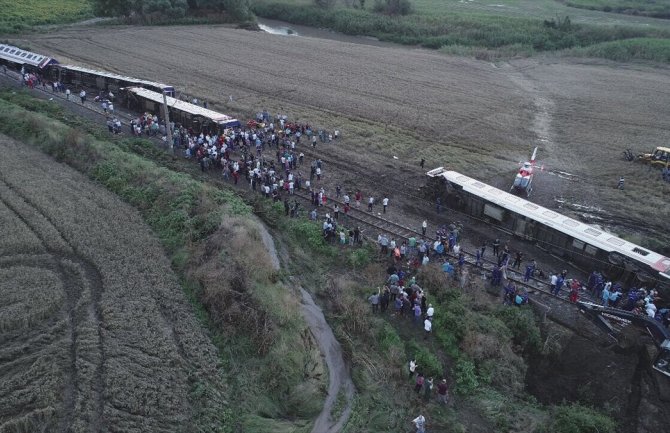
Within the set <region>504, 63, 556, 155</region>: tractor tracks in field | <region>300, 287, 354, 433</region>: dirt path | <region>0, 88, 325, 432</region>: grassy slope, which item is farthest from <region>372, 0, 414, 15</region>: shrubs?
<region>300, 287, 354, 433</region>: dirt path

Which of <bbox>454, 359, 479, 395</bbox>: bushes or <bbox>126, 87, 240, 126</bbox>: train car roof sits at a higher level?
<bbox>126, 87, 240, 126</bbox>: train car roof

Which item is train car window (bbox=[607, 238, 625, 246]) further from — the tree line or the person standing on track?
the tree line

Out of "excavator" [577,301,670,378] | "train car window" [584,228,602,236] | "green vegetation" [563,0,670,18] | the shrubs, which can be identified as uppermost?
"green vegetation" [563,0,670,18]

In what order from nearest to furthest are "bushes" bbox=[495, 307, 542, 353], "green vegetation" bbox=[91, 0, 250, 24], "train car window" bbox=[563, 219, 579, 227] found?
"bushes" bbox=[495, 307, 542, 353]
"train car window" bbox=[563, 219, 579, 227]
"green vegetation" bbox=[91, 0, 250, 24]

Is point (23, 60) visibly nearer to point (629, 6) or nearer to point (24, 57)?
point (24, 57)

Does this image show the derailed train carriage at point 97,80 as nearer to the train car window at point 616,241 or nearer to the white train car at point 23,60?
the white train car at point 23,60

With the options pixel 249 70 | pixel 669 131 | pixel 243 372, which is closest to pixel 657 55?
pixel 669 131

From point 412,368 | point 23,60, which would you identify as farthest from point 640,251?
point 23,60

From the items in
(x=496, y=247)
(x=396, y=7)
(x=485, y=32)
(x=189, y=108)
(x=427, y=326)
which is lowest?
(x=427, y=326)
